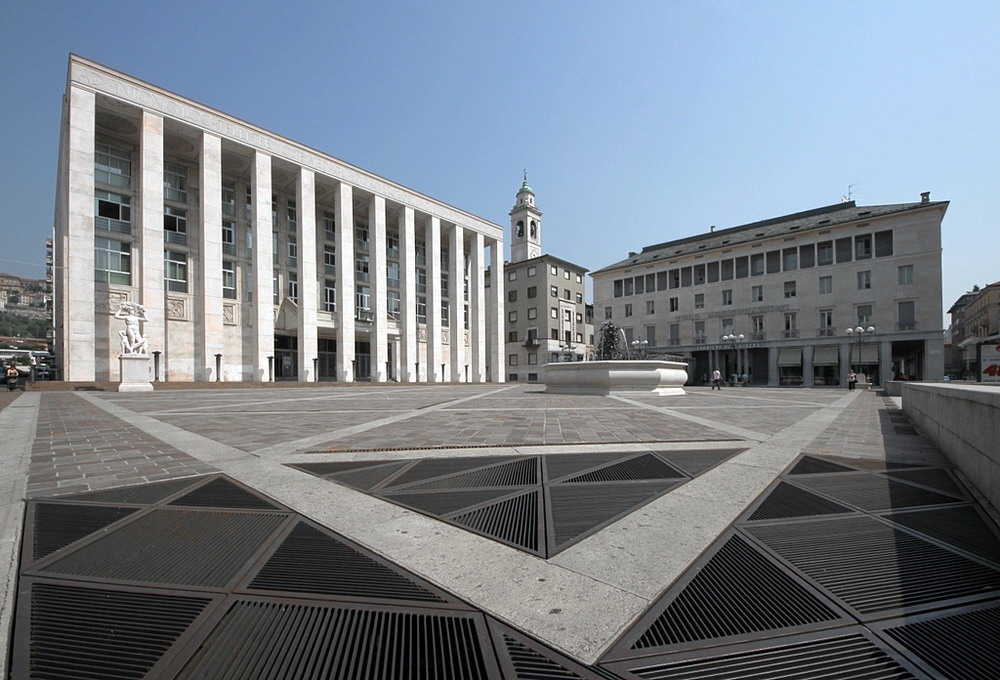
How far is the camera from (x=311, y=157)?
119 feet

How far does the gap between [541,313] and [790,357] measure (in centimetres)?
2893

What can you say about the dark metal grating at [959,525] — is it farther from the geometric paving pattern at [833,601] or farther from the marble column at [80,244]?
the marble column at [80,244]

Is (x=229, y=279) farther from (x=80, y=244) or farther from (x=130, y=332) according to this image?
(x=130, y=332)

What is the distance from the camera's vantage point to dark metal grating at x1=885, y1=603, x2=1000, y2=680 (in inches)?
64.1

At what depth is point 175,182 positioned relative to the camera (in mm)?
32531

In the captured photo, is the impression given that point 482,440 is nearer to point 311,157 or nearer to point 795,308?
point 311,157

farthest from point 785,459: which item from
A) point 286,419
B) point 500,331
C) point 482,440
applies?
point 500,331

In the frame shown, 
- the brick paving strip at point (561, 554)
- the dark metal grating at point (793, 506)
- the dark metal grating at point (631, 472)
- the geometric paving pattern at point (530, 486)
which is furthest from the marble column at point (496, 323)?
the dark metal grating at point (793, 506)

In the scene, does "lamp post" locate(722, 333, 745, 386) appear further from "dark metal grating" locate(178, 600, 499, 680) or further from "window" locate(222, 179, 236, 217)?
"dark metal grating" locate(178, 600, 499, 680)

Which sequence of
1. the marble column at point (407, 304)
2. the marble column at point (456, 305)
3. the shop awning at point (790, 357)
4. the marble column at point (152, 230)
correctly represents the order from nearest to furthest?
the marble column at point (152, 230)
the marble column at point (407, 304)
the shop awning at point (790, 357)
the marble column at point (456, 305)

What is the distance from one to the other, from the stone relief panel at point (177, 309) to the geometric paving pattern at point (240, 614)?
1313 inches

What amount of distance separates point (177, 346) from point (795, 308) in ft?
177

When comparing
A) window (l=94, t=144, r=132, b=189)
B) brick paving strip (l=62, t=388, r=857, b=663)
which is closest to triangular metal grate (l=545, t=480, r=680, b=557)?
brick paving strip (l=62, t=388, r=857, b=663)

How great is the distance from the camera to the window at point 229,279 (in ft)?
110
